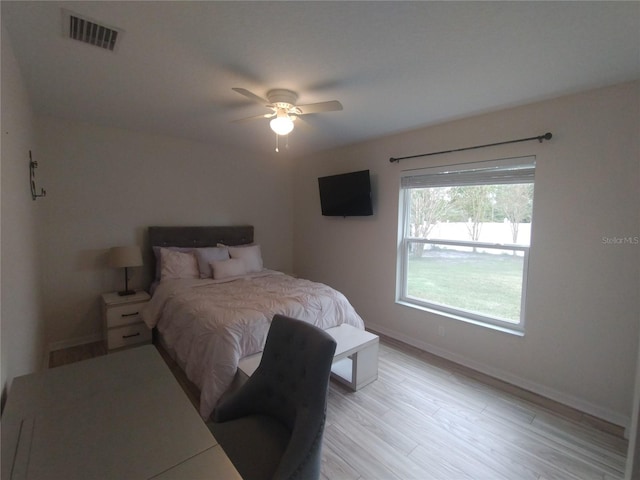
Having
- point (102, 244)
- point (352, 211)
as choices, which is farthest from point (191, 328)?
point (352, 211)

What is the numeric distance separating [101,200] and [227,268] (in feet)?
5.33

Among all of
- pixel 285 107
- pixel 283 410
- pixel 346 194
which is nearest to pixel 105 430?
pixel 283 410

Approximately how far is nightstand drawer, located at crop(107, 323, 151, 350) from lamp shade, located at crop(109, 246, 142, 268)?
2.19ft

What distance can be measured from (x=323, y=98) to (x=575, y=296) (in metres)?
2.65

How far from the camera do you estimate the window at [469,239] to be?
104 inches

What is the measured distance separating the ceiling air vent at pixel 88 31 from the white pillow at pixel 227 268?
2256mm

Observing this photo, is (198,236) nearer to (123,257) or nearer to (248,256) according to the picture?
(248,256)

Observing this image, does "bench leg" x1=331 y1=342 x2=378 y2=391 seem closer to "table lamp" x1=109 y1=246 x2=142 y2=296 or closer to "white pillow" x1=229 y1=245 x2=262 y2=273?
"white pillow" x1=229 y1=245 x2=262 y2=273

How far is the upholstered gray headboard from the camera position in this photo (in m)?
3.58

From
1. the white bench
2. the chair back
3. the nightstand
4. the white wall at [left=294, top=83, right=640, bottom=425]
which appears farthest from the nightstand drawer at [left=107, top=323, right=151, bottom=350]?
the white wall at [left=294, top=83, right=640, bottom=425]

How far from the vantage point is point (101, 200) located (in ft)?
10.7

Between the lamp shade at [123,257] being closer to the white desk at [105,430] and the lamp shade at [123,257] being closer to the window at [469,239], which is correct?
the white desk at [105,430]

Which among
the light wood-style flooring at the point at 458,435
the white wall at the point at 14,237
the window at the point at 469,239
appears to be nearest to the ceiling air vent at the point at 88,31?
the white wall at the point at 14,237

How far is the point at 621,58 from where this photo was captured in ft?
5.78
